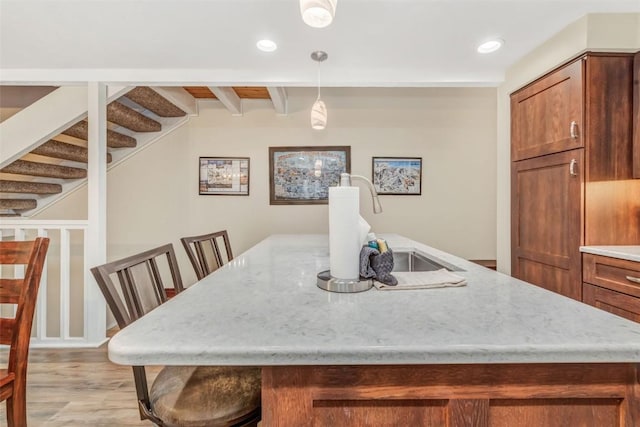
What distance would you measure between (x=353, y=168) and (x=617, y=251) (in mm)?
2763

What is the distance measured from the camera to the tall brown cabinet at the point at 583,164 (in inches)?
72.7

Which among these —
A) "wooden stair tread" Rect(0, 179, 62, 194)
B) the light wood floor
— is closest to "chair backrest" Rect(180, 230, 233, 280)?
the light wood floor

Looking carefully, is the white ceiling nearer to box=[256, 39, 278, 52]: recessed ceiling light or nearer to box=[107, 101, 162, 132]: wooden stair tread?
box=[256, 39, 278, 52]: recessed ceiling light

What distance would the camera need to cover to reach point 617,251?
5.55 ft

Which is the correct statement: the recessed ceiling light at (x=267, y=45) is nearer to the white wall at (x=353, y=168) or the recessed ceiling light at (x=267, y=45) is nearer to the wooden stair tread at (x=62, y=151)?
the white wall at (x=353, y=168)

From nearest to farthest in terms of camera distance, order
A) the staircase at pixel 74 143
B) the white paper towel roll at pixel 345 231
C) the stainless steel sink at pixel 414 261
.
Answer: the white paper towel roll at pixel 345 231
the stainless steel sink at pixel 414 261
the staircase at pixel 74 143

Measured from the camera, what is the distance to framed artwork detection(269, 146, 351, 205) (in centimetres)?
402

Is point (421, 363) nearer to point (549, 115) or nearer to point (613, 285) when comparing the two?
point (613, 285)

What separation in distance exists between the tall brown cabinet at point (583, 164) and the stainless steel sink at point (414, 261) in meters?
1.04

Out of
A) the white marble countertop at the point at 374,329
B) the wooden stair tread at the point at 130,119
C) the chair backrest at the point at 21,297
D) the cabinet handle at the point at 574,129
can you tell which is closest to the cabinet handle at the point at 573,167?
the cabinet handle at the point at 574,129

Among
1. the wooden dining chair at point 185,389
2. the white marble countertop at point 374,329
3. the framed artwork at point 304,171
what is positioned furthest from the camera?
the framed artwork at point 304,171

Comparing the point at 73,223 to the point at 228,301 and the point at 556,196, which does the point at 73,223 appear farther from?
the point at 556,196

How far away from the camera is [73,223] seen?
2.67 m

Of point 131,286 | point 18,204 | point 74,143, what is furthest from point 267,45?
point 18,204
